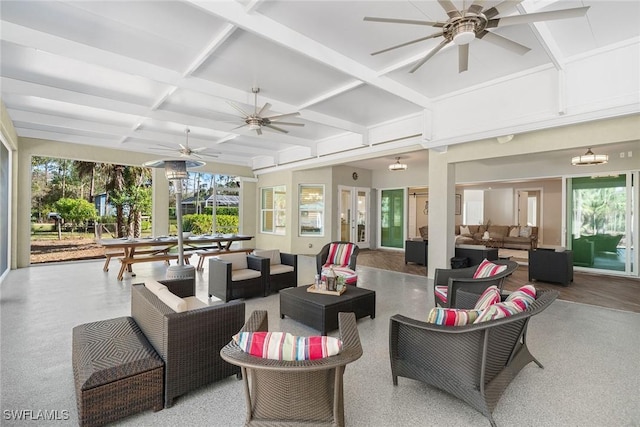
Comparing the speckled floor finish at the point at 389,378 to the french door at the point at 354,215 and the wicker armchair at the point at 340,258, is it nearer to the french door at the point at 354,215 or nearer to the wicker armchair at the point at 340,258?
the wicker armchair at the point at 340,258

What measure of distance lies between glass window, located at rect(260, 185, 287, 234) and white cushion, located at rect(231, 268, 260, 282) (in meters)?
5.27

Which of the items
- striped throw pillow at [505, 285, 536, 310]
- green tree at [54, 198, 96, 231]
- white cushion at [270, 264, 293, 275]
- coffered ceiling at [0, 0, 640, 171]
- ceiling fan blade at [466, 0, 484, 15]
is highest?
coffered ceiling at [0, 0, 640, 171]

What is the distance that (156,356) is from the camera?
6.75ft

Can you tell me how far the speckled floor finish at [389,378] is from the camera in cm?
198

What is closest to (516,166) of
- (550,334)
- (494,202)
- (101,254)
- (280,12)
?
(494,202)

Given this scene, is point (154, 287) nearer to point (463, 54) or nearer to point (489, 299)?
point (489, 299)

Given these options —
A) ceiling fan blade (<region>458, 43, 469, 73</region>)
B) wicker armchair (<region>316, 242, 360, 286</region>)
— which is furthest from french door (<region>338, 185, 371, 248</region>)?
ceiling fan blade (<region>458, 43, 469, 73</region>)

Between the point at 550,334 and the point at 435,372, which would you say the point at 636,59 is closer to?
the point at 550,334

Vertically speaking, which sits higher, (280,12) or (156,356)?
(280,12)

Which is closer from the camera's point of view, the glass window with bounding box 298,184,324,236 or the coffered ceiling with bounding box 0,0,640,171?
the coffered ceiling with bounding box 0,0,640,171

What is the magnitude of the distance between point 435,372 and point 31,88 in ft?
21.0

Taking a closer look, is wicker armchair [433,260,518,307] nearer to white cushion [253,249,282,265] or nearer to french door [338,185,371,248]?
white cushion [253,249,282,265]

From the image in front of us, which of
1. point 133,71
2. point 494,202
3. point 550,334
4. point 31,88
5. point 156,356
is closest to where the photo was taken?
point 156,356

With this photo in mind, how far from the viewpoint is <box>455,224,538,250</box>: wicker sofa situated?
32.5 feet
